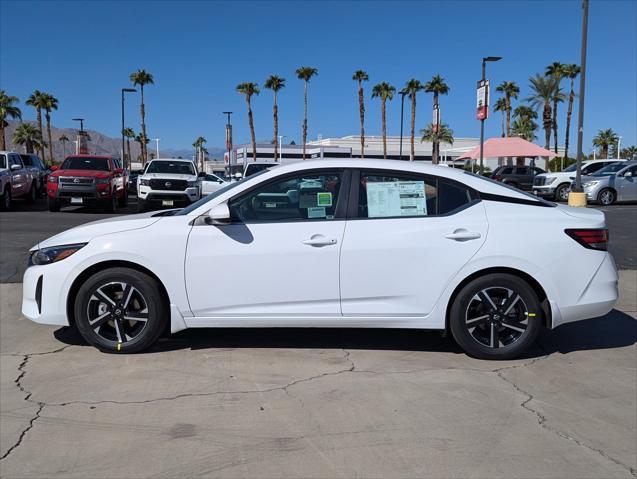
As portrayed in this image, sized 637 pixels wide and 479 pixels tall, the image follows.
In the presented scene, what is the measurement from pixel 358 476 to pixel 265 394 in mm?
1219

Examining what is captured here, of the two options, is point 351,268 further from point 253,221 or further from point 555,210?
point 555,210

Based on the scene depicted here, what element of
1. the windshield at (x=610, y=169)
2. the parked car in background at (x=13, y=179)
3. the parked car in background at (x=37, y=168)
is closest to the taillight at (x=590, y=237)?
the parked car in background at (x=13, y=179)

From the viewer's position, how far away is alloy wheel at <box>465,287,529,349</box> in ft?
15.7

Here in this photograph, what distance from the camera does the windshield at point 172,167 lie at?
1931 cm

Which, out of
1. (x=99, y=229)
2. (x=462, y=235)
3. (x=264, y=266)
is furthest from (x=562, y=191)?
(x=99, y=229)

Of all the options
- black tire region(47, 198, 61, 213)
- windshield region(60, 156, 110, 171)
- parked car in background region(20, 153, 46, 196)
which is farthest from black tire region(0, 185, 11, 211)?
parked car in background region(20, 153, 46, 196)

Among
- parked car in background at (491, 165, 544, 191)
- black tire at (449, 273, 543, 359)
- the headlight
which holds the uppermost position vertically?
parked car in background at (491, 165, 544, 191)

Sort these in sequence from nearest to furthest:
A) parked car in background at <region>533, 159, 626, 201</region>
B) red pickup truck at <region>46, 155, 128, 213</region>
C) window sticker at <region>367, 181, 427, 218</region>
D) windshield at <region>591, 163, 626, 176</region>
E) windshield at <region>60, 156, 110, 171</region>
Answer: window sticker at <region>367, 181, 427, 218</region> < red pickup truck at <region>46, 155, 128, 213</region> < windshield at <region>60, 156, 110, 171</region> < windshield at <region>591, 163, 626, 176</region> < parked car in background at <region>533, 159, 626, 201</region>

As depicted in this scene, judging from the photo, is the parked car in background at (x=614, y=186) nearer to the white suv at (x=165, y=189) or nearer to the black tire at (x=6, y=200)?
the white suv at (x=165, y=189)

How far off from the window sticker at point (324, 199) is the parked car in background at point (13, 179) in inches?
647

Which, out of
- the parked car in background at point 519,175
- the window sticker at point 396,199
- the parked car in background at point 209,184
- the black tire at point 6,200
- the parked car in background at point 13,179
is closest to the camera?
the window sticker at point 396,199

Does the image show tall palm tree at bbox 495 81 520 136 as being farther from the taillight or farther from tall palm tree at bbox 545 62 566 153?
the taillight

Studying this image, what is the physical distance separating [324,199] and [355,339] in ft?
4.62

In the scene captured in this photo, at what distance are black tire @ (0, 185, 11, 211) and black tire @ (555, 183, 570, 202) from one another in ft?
68.9
